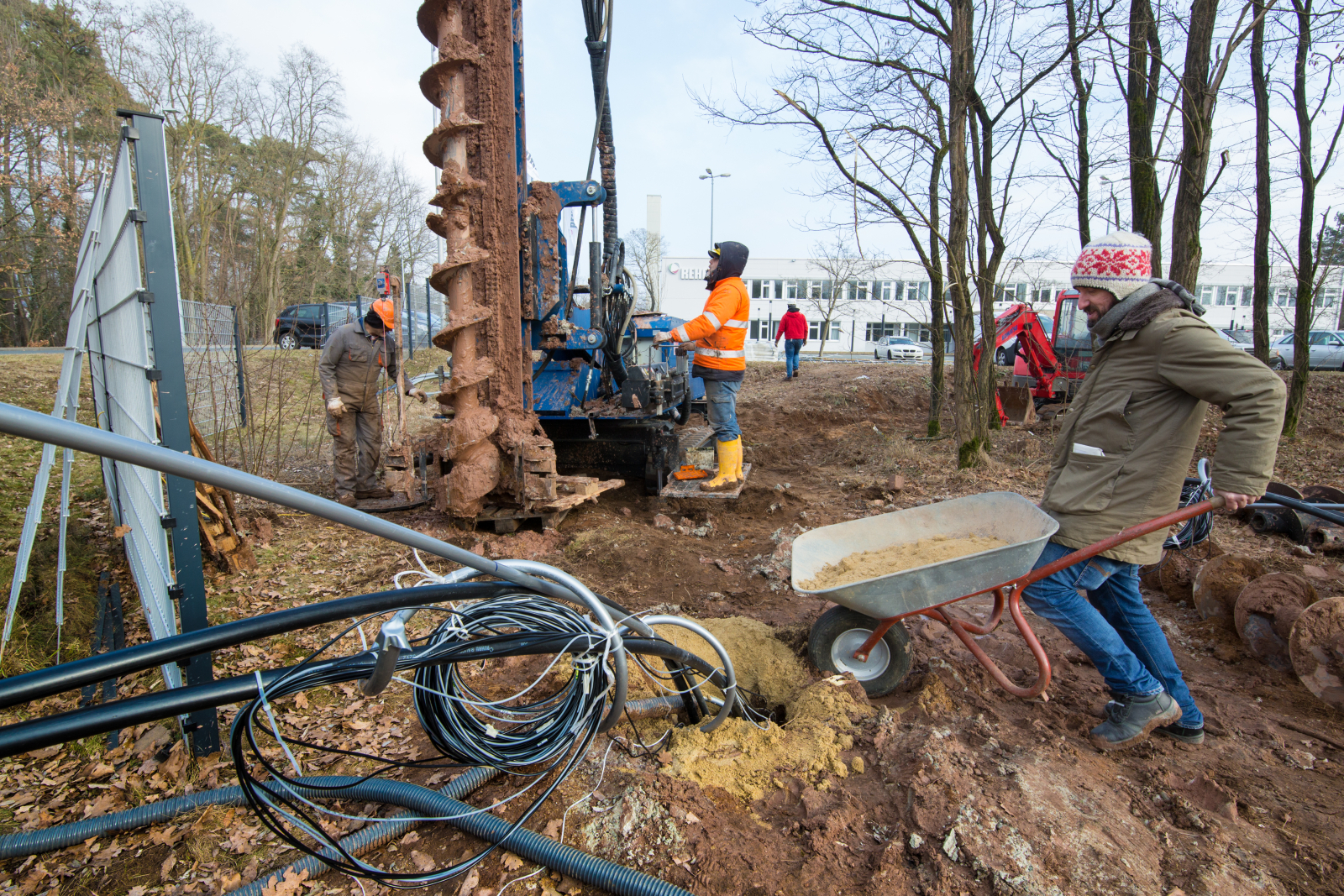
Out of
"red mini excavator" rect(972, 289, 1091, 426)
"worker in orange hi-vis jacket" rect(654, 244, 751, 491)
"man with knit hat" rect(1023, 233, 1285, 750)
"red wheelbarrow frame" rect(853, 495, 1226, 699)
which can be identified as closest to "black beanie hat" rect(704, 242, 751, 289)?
"worker in orange hi-vis jacket" rect(654, 244, 751, 491)

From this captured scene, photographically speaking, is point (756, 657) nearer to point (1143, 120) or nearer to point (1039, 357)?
point (1143, 120)

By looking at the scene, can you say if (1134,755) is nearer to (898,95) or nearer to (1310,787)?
(1310,787)

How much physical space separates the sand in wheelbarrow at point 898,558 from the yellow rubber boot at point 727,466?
10.2 ft

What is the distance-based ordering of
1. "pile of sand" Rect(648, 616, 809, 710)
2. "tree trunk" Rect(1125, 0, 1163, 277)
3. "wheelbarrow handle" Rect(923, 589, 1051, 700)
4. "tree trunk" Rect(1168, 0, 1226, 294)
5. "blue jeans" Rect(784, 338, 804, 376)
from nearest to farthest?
"wheelbarrow handle" Rect(923, 589, 1051, 700), "pile of sand" Rect(648, 616, 809, 710), "tree trunk" Rect(1168, 0, 1226, 294), "tree trunk" Rect(1125, 0, 1163, 277), "blue jeans" Rect(784, 338, 804, 376)

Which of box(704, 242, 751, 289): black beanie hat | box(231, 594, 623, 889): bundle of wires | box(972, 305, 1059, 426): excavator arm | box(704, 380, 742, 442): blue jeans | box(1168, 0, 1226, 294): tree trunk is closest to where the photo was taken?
box(231, 594, 623, 889): bundle of wires

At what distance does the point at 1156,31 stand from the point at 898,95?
308cm

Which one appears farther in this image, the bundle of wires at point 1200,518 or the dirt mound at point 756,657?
the dirt mound at point 756,657

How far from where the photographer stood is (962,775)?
253 cm

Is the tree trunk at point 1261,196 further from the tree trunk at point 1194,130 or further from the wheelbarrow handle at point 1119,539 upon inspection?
the wheelbarrow handle at point 1119,539

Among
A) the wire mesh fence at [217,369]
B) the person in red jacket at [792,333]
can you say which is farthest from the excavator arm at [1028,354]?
the wire mesh fence at [217,369]

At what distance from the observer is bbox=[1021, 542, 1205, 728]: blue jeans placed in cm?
285

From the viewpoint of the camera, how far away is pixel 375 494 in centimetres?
682

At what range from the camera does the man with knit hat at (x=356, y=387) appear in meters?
6.44

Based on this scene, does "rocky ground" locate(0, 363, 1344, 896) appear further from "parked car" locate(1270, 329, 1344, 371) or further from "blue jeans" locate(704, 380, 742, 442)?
"parked car" locate(1270, 329, 1344, 371)
